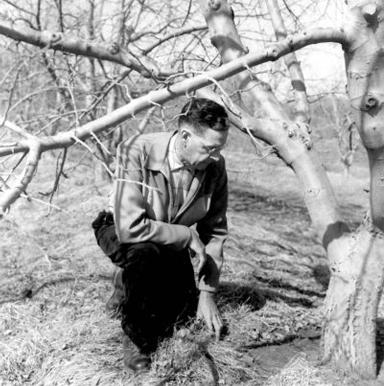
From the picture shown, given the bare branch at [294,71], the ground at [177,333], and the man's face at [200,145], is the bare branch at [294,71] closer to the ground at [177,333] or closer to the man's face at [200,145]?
the ground at [177,333]

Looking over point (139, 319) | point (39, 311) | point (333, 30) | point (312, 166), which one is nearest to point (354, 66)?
point (333, 30)

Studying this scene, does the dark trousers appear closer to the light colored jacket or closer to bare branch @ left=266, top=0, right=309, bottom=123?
the light colored jacket

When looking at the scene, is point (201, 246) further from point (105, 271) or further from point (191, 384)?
point (105, 271)

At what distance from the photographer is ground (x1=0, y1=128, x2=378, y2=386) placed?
2.78m

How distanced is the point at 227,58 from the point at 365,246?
3.86 ft

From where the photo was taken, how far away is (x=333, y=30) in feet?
7.41

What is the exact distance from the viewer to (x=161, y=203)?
112 inches

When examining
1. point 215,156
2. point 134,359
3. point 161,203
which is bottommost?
point 134,359

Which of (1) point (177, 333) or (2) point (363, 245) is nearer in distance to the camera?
(2) point (363, 245)

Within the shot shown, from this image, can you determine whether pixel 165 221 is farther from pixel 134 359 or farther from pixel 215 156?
pixel 134 359

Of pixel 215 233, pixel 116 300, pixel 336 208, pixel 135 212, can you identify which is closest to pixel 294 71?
pixel 336 208

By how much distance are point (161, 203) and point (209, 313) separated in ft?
2.41

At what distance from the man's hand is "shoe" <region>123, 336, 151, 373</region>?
17.9 inches

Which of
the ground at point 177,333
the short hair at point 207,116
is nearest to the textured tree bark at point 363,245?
the ground at point 177,333
